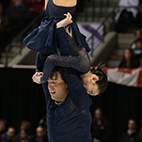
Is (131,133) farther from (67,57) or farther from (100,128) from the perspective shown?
(67,57)

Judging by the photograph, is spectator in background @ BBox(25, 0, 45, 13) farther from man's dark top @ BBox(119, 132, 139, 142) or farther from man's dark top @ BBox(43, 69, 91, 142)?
man's dark top @ BBox(43, 69, 91, 142)

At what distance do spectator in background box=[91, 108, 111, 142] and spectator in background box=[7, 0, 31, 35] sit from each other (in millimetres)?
3449

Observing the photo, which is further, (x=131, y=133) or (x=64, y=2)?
(x=131, y=133)

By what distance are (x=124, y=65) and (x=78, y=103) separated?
4519 millimetres

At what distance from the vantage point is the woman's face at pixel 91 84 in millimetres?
3686

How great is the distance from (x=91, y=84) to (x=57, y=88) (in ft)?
0.98

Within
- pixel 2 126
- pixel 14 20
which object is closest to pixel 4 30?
pixel 14 20

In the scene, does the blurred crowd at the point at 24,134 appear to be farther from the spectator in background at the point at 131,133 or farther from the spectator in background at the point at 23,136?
the spectator in background at the point at 131,133

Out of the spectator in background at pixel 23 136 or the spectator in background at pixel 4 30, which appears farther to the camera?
the spectator in background at pixel 4 30

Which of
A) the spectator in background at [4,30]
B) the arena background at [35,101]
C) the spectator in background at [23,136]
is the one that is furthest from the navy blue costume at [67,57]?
the spectator in background at [4,30]

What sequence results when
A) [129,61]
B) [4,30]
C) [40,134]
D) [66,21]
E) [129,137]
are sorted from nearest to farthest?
[66,21], [129,137], [40,134], [129,61], [4,30]

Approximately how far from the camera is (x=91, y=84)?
3719 millimetres

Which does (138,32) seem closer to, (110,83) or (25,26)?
(110,83)

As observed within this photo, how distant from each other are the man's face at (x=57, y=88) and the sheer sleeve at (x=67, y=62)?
0.16 meters
